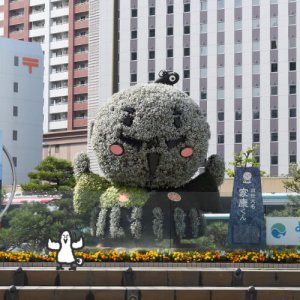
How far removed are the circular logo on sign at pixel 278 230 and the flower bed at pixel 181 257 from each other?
0.55m

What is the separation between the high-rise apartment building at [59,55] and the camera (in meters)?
85.4

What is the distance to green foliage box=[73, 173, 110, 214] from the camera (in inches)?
805

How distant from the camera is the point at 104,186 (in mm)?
22656

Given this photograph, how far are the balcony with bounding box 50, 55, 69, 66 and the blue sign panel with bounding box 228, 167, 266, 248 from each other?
232 feet

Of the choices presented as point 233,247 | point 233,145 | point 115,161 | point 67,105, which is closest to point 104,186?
point 115,161

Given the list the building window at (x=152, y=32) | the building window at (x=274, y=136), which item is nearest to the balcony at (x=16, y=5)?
the building window at (x=152, y=32)

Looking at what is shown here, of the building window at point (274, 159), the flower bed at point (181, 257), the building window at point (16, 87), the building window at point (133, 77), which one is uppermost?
the building window at point (133, 77)

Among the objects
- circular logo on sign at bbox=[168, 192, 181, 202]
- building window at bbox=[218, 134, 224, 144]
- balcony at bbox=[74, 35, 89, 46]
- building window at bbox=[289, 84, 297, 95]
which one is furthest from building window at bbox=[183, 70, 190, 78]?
circular logo on sign at bbox=[168, 192, 181, 202]

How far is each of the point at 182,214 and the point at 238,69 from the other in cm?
5229

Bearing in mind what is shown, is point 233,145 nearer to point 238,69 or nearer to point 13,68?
point 238,69

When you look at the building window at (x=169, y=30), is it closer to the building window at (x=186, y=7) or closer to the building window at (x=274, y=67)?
the building window at (x=186, y=7)

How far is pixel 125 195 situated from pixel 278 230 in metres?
4.52

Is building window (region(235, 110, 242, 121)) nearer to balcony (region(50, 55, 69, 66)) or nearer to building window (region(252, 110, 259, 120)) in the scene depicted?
building window (region(252, 110, 259, 120))

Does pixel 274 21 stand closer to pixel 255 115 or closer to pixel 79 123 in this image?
pixel 255 115
